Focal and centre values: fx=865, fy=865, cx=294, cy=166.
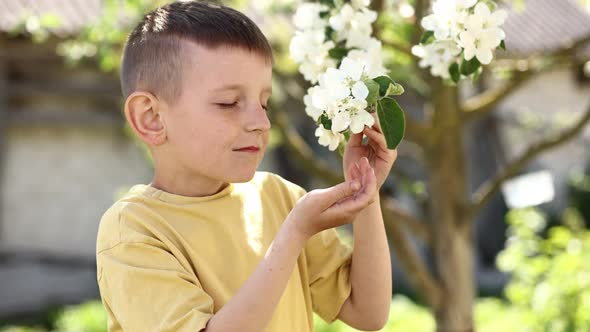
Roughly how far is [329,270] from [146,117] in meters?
0.48

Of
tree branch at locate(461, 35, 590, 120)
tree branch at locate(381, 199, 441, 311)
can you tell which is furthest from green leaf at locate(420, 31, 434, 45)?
tree branch at locate(381, 199, 441, 311)

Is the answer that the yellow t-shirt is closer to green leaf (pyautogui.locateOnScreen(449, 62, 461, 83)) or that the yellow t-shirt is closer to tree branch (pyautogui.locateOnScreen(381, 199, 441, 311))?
green leaf (pyautogui.locateOnScreen(449, 62, 461, 83))

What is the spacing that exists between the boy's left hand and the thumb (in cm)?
9

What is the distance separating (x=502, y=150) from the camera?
36.1ft

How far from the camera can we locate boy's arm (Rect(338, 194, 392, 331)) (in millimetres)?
1684

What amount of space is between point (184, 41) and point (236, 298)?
0.49 metres

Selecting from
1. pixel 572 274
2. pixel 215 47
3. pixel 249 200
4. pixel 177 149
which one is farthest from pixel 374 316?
pixel 572 274

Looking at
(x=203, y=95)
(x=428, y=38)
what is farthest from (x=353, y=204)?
(x=428, y=38)

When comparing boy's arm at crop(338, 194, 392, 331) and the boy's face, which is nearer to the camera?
the boy's face

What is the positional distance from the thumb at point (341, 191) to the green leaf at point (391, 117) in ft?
0.34

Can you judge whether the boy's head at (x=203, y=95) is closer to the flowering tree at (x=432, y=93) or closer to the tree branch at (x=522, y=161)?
the flowering tree at (x=432, y=93)

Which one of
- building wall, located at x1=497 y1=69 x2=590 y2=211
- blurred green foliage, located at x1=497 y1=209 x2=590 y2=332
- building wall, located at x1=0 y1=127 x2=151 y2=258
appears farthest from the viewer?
building wall, located at x1=497 y1=69 x2=590 y2=211

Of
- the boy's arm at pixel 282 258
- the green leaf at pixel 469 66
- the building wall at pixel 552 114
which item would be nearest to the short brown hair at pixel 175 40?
the boy's arm at pixel 282 258

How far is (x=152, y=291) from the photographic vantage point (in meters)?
1.49
